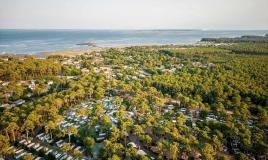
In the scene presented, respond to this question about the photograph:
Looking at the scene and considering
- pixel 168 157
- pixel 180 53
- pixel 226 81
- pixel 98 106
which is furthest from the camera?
pixel 180 53

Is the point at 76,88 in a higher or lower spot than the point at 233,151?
higher

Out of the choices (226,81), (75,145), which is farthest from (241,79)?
(75,145)

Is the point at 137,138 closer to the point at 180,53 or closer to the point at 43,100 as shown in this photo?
the point at 43,100

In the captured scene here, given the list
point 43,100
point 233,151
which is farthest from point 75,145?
point 233,151

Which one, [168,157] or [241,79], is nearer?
[168,157]

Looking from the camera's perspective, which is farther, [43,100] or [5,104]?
[5,104]

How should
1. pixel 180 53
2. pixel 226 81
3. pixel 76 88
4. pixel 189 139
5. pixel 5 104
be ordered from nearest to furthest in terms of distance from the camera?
pixel 189 139 → pixel 5 104 → pixel 76 88 → pixel 226 81 → pixel 180 53

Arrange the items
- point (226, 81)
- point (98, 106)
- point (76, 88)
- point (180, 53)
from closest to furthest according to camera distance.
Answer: point (98, 106), point (76, 88), point (226, 81), point (180, 53)

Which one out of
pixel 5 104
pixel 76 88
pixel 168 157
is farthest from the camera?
pixel 76 88

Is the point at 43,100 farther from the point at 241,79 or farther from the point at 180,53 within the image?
the point at 180,53
